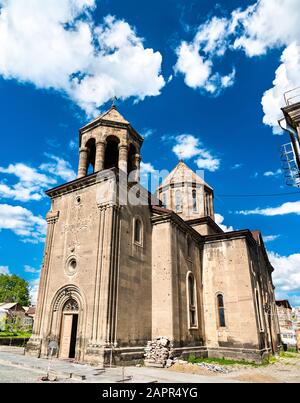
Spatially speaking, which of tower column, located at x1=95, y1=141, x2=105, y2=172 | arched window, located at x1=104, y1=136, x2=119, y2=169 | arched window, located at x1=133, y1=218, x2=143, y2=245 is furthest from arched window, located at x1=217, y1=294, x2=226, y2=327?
tower column, located at x1=95, y1=141, x2=105, y2=172

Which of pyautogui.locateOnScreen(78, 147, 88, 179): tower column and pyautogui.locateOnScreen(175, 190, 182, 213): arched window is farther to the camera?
pyautogui.locateOnScreen(175, 190, 182, 213): arched window

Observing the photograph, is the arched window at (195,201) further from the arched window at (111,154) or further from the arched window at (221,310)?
the arched window at (111,154)

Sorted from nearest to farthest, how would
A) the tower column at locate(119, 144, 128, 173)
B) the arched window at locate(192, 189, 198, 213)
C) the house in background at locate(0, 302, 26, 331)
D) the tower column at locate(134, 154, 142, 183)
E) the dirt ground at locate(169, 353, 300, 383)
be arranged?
the dirt ground at locate(169, 353, 300, 383)
the tower column at locate(119, 144, 128, 173)
the tower column at locate(134, 154, 142, 183)
the arched window at locate(192, 189, 198, 213)
the house in background at locate(0, 302, 26, 331)

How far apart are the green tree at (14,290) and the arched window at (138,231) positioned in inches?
2063

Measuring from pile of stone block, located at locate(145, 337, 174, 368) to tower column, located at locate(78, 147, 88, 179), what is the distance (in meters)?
10.5

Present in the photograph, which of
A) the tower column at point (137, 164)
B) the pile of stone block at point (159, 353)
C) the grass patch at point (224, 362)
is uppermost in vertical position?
the tower column at point (137, 164)

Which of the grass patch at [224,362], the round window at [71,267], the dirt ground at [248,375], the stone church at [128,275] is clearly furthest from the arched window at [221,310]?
the round window at [71,267]

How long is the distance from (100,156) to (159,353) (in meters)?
11.5

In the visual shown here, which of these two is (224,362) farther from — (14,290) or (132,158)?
(14,290)

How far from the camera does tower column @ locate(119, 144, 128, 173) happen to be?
18266mm

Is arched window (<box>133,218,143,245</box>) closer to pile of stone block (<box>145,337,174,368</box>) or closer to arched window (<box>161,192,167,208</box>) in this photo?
pile of stone block (<box>145,337,174,368</box>)

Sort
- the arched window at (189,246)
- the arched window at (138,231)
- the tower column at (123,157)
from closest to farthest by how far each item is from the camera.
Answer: the arched window at (138,231) → the tower column at (123,157) → the arched window at (189,246)

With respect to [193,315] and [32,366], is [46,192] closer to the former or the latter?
[32,366]

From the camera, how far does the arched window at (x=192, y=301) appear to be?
61.5 feet
